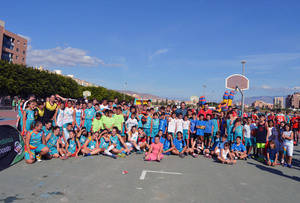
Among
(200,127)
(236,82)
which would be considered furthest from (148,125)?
(236,82)

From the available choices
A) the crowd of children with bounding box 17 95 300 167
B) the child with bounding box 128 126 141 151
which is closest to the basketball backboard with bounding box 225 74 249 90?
the crowd of children with bounding box 17 95 300 167

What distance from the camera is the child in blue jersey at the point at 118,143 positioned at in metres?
8.14

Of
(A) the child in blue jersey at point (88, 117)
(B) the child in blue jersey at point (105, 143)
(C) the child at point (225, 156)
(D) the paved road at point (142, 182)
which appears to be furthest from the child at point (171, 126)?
(A) the child in blue jersey at point (88, 117)

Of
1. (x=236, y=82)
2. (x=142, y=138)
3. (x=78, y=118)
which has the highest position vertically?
(x=236, y=82)

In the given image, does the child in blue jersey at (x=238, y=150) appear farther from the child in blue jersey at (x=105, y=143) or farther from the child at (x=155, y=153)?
the child in blue jersey at (x=105, y=143)

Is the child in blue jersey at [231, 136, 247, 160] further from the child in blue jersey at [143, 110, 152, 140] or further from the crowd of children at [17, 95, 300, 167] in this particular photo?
the child in blue jersey at [143, 110, 152, 140]

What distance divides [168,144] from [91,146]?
10.00ft

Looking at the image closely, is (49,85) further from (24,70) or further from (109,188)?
(109,188)

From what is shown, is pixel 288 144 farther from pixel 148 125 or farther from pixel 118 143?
pixel 118 143

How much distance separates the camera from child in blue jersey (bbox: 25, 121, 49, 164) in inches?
264

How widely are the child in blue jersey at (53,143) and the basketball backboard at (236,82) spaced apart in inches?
469

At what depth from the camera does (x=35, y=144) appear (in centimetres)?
691

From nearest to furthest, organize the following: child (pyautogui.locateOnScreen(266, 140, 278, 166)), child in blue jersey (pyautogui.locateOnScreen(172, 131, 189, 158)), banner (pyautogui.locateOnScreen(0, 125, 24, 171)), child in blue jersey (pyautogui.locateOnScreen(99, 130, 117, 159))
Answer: banner (pyautogui.locateOnScreen(0, 125, 24, 171)), child (pyautogui.locateOnScreen(266, 140, 278, 166)), child in blue jersey (pyautogui.locateOnScreen(99, 130, 117, 159)), child in blue jersey (pyautogui.locateOnScreen(172, 131, 189, 158))

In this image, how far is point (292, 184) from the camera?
5703 mm
